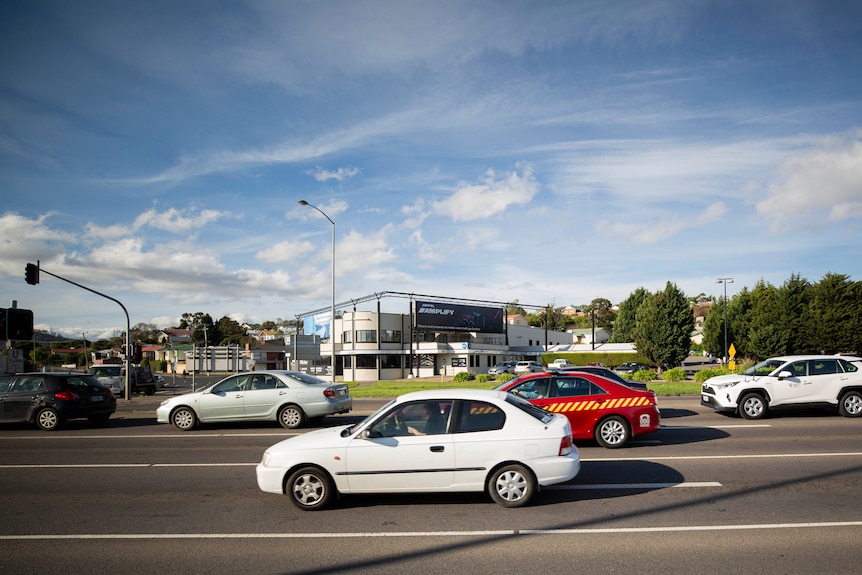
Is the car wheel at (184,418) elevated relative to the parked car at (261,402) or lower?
lower

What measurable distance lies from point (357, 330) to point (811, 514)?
60.6 metres

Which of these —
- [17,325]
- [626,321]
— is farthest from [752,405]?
[626,321]

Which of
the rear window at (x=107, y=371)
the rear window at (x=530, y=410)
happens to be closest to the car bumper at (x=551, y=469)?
the rear window at (x=530, y=410)

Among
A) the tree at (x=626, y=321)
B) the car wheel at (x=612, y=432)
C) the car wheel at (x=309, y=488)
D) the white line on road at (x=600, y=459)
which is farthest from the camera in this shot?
the tree at (x=626, y=321)

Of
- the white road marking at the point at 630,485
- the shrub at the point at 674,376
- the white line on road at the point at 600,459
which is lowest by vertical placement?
the shrub at the point at 674,376

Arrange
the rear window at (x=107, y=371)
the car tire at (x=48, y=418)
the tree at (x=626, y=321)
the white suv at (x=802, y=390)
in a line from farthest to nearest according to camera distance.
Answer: the tree at (x=626, y=321)
the rear window at (x=107, y=371)
the car tire at (x=48, y=418)
the white suv at (x=802, y=390)

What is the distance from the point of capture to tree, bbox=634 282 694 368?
5609cm

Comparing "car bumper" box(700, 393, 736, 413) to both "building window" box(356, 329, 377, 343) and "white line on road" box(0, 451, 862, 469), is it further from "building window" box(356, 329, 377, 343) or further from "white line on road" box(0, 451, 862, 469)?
"building window" box(356, 329, 377, 343)

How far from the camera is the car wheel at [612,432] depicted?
11.4 metres

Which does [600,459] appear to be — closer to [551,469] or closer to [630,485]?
[630,485]

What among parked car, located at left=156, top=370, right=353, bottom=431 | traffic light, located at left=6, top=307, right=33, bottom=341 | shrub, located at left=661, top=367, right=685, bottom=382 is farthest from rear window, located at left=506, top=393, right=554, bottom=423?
shrub, located at left=661, top=367, right=685, bottom=382

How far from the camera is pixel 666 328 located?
5588 cm

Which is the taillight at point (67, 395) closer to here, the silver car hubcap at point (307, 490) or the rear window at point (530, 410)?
the silver car hubcap at point (307, 490)

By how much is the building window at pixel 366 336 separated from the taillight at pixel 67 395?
4976 cm
